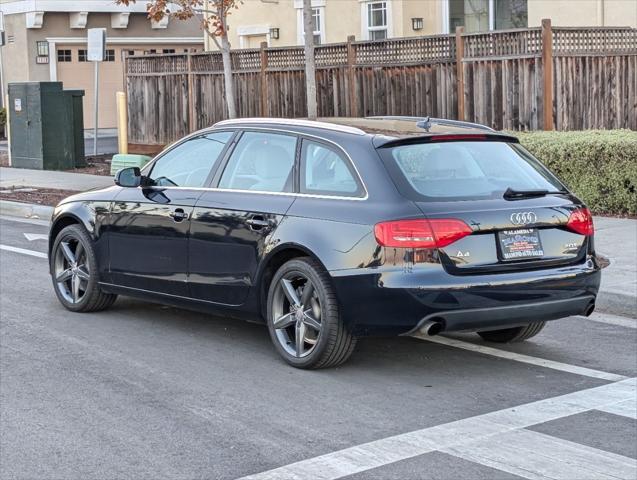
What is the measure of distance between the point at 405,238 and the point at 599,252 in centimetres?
522

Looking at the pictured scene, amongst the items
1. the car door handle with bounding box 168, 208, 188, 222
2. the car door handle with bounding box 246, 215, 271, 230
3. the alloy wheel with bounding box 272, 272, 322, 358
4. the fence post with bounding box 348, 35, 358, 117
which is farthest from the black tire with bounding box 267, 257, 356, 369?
the fence post with bounding box 348, 35, 358, 117

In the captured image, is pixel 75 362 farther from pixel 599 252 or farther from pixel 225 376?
pixel 599 252

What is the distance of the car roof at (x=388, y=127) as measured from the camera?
773cm

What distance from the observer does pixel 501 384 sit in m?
7.38

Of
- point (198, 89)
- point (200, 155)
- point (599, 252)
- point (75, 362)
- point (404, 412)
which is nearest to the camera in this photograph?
point (404, 412)

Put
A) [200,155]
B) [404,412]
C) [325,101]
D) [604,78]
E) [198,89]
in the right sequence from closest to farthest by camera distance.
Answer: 1. [404,412]
2. [200,155]
3. [604,78]
4. [325,101]
5. [198,89]

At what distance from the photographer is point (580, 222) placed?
771cm

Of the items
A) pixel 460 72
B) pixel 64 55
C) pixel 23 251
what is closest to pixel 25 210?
pixel 23 251

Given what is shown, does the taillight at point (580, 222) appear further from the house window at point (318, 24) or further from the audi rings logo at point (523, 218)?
the house window at point (318, 24)

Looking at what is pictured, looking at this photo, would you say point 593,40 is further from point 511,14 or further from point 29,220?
point 29,220

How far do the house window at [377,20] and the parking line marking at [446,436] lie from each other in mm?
17240

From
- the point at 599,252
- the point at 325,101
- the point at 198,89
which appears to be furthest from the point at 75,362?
the point at 198,89

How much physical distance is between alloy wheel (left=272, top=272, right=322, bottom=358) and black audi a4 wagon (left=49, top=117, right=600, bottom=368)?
10 mm

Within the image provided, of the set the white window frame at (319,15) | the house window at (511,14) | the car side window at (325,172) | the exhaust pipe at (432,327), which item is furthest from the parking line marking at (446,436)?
the white window frame at (319,15)
